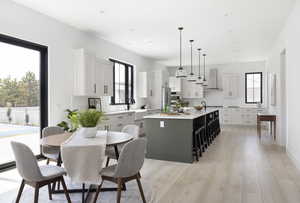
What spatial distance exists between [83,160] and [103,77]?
3.76m

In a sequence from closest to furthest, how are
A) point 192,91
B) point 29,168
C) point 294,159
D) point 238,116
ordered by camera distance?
point 29,168 < point 294,159 < point 238,116 < point 192,91

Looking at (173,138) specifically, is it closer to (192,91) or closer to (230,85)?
(192,91)

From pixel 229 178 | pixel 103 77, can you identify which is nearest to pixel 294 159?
pixel 229 178

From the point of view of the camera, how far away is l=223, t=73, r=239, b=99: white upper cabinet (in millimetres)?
10461

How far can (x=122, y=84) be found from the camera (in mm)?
7625

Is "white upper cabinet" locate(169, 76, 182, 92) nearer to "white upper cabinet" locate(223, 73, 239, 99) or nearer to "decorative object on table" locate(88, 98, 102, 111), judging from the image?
"white upper cabinet" locate(223, 73, 239, 99)

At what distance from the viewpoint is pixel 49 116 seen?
4.64 meters

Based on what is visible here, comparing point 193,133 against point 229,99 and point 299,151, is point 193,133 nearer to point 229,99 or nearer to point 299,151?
point 299,151

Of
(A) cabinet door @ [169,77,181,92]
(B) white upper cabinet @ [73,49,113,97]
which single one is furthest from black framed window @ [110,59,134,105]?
(A) cabinet door @ [169,77,181,92]

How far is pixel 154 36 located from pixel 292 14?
3.19 meters

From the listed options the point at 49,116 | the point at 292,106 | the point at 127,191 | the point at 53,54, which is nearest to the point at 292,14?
the point at 292,106

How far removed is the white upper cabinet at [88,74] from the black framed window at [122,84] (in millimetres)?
1290

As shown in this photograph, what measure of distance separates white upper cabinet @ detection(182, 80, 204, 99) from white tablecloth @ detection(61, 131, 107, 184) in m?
8.95

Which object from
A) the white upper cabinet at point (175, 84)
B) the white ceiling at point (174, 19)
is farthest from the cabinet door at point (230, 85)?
the white ceiling at point (174, 19)
